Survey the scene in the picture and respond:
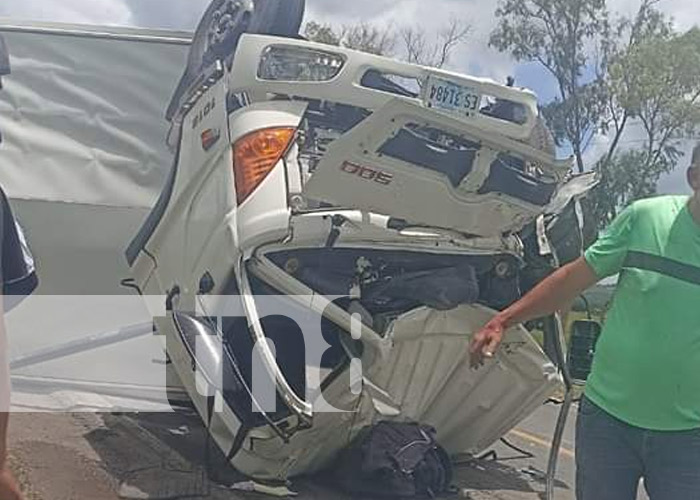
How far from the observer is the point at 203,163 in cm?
534

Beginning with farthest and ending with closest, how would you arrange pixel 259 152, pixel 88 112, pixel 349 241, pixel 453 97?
pixel 88 112
pixel 259 152
pixel 349 241
pixel 453 97

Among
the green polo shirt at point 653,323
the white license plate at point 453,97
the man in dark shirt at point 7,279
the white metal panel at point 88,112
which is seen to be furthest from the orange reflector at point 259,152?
the white metal panel at point 88,112

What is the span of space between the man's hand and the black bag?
1.66m

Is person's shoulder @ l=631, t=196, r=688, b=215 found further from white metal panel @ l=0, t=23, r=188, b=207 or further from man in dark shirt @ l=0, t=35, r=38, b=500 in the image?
white metal panel @ l=0, t=23, r=188, b=207

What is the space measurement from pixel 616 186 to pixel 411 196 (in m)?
31.4

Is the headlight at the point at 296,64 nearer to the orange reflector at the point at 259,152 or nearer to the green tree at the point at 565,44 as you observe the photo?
the orange reflector at the point at 259,152

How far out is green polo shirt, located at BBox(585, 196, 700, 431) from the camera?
10.2 ft

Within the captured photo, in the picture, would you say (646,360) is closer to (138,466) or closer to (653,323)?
(653,323)

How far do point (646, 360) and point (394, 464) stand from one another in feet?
6.94

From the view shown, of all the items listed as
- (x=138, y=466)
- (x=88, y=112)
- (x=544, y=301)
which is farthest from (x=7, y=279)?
(x=88, y=112)

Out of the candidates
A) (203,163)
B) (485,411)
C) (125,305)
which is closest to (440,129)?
(203,163)

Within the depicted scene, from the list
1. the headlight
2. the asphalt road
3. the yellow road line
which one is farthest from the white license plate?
the yellow road line

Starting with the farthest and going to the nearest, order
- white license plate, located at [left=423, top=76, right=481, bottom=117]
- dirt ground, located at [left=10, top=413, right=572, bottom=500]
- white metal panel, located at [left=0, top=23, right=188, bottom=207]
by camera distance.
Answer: white metal panel, located at [left=0, top=23, right=188, bottom=207]
dirt ground, located at [left=10, top=413, right=572, bottom=500]
white license plate, located at [left=423, top=76, right=481, bottom=117]

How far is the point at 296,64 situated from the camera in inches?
202
